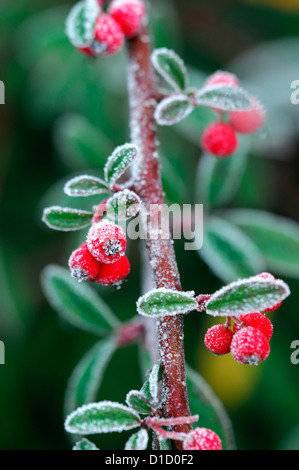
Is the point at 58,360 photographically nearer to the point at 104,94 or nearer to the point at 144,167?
the point at 104,94

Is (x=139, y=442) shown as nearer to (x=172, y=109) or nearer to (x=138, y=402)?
(x=138, y=402)

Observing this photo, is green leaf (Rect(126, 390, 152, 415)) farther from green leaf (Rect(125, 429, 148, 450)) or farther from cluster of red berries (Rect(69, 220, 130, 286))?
cluster of red berries (Rect(69, 220, 130, 286))

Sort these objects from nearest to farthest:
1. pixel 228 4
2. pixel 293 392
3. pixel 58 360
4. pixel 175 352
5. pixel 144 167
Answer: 1. pixel 175 352
2. pixel 144 167
3. pixel 293 392
4. pixel 58 360
5. pixel 228 4

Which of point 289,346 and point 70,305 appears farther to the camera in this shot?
point 289,346

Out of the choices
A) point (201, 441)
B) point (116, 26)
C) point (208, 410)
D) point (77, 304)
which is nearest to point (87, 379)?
point (77, 304)

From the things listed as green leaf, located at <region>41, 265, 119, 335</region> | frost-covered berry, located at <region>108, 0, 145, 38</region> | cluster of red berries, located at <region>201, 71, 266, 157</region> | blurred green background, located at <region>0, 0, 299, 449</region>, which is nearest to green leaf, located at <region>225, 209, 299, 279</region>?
blurred green background, located at <region>0, 0, 299, 449</region>

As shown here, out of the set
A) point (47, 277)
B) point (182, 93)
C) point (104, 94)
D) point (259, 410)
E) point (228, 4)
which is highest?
point (228, 4)

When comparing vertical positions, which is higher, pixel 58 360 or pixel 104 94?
pixel 104 94

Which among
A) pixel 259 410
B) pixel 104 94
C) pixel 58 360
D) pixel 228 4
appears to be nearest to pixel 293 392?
pixel 259 410

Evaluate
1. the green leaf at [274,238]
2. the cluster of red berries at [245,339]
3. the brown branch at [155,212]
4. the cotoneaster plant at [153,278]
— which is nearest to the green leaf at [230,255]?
the green leaf at [274,238]
